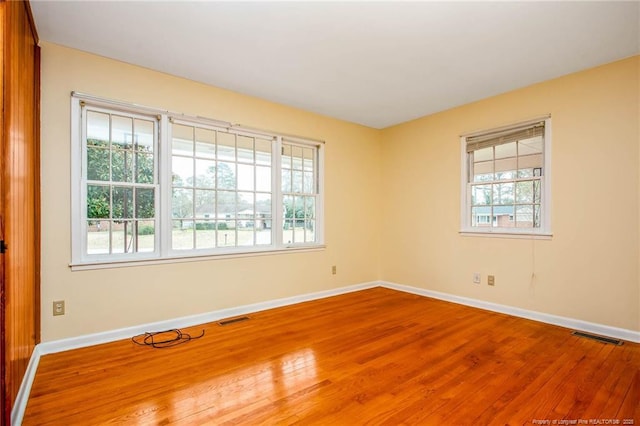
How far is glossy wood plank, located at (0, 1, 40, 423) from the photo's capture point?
1.65 metres

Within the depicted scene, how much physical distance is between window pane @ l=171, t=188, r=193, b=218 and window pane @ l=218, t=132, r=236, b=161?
58cm

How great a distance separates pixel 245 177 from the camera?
4.01 m

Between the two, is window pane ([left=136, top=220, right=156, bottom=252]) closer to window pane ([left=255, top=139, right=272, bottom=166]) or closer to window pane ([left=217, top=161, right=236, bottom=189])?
window pane ([left=217, top=161, right=236, bottom=189])

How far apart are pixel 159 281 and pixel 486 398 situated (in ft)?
9.90

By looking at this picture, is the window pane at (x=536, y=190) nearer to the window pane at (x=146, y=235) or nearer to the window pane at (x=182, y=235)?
the window pane at (x=182, y=235)

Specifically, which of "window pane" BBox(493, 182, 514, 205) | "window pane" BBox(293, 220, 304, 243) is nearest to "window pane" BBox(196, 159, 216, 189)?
"window pane" BBox(293, 220, 304, 243)

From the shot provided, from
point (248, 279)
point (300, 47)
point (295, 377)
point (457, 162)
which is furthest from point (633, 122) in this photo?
point (248, 279)

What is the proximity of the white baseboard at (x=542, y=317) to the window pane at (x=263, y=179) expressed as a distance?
2663 millimetres

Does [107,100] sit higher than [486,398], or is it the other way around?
[107,100]

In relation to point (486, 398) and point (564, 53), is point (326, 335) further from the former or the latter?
point (564, 53)

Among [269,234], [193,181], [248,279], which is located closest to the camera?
[193,181]

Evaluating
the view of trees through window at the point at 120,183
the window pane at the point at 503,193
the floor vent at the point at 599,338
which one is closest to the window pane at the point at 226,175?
the view of trees through window at the point at 120,183

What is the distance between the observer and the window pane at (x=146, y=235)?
10.7 ft

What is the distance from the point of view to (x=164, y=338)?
3.08 meters
